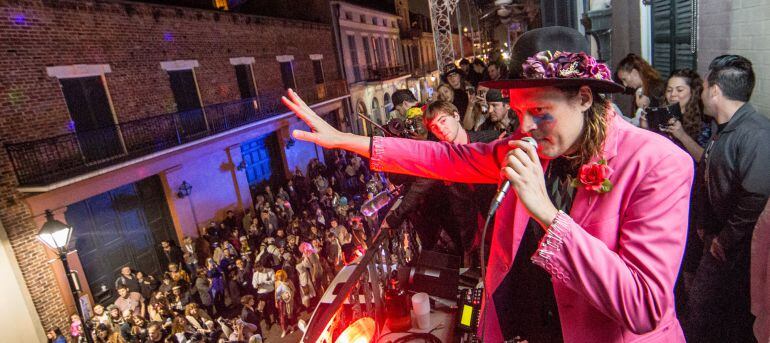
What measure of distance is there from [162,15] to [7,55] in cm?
517

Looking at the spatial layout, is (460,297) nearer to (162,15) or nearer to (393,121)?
(393,121)

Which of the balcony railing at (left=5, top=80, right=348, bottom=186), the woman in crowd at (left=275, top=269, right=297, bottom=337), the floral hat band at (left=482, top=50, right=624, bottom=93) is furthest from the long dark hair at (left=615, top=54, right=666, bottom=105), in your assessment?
the balcony railing at (left=5, top=80, right=348, bottom=186)

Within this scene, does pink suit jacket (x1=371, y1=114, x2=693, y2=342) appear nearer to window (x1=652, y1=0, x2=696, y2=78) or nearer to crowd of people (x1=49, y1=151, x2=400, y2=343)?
window (x1=652, y1=0, x2=696, y2=78)

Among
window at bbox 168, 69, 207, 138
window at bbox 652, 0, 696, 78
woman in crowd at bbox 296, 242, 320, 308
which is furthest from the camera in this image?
window at bbox 168, 69, 207, 138

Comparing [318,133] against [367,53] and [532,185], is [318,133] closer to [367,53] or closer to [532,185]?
[532,185]

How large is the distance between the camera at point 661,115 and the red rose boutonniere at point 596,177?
252 centimetres

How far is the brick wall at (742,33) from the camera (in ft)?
10.6

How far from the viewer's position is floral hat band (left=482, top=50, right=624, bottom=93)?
5.12ft

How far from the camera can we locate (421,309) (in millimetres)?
2816

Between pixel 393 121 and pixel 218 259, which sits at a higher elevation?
pixel 393 121

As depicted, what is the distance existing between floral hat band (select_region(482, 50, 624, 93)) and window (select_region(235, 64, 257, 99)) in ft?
59.6

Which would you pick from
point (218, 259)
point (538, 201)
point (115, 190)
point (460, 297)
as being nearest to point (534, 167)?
point (538, 201)

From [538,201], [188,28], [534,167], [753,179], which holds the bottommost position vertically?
[753,179]

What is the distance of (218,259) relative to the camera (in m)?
10.8
